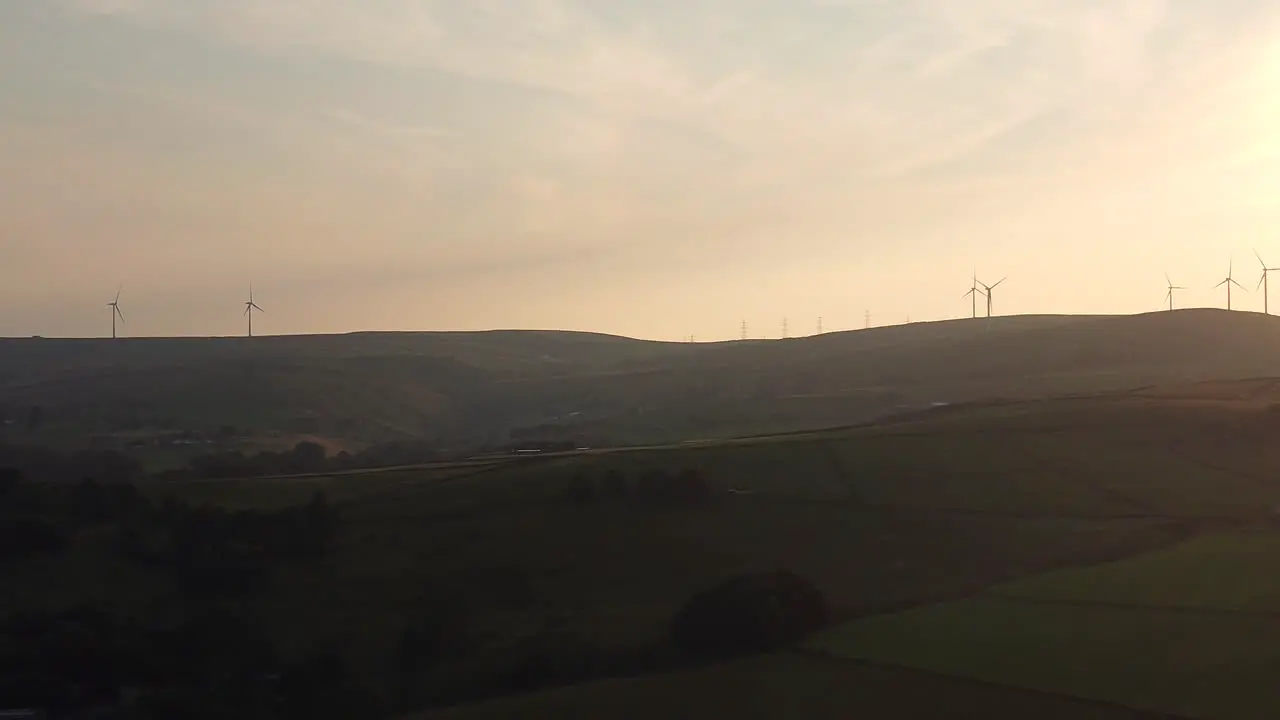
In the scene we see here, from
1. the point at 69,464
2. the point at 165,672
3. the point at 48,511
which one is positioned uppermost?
the point at 69,464

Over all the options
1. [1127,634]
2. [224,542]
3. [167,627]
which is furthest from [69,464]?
[1127,634]

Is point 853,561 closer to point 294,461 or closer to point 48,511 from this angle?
point 48,511

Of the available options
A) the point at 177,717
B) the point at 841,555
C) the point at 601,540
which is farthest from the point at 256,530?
the point at 841,555

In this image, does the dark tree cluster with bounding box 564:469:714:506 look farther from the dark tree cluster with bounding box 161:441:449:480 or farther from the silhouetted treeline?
the dark tree cluster with bounding box 161:441:449:480

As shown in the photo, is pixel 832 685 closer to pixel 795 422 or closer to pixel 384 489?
pixel 384 489

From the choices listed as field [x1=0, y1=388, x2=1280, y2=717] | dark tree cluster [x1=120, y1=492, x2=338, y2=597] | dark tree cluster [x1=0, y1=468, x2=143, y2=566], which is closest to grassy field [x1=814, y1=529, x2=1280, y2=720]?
field [x1=0, y1=388, x2=1280, y2=717]

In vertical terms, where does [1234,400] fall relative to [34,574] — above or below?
above
